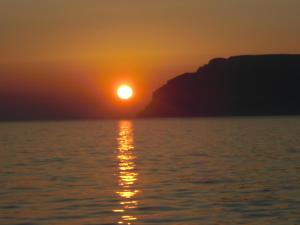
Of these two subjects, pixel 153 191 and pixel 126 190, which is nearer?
pixel 153 191

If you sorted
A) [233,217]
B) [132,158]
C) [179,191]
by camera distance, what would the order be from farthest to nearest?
[132,158]
[179,191]
[233,217]

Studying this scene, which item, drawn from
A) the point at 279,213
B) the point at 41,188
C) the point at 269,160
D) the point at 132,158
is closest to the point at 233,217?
the point at 279,213

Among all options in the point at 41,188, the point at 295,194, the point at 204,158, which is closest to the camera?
the point at 295,194

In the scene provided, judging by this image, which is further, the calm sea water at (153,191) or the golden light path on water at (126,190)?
the golden light path on water at (126,190)

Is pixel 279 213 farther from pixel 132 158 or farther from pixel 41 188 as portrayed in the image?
pixel 132 158

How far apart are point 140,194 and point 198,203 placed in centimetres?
383

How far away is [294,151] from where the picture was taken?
5631 centimetres

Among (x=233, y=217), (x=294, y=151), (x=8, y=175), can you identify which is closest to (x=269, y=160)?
(x=294, y=151)

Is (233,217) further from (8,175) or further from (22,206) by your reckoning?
(8,175)

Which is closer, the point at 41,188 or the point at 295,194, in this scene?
the point at 295,194

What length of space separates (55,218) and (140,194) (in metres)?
6.61

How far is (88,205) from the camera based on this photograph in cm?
2617

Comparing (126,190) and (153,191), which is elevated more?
(126,190)

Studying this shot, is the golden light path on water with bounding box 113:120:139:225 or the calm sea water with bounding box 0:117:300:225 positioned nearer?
the calm sea water with bounding box 0:117:300:225
